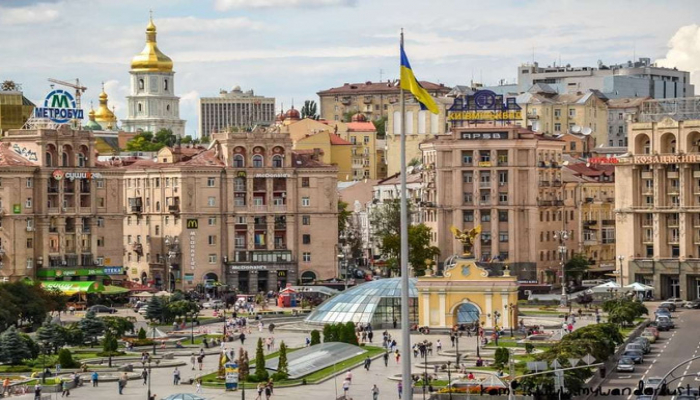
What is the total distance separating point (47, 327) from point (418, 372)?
2452 cm

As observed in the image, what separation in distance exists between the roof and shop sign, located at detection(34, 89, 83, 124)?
19.7 ft

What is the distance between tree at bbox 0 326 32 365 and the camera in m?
112

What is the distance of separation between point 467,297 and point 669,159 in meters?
39.8

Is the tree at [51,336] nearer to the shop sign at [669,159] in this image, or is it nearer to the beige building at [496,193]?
the shop sign at [669,159]

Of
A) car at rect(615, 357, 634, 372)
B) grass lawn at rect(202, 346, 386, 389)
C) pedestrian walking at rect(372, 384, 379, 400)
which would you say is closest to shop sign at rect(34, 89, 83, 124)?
grass lawn at rect(202, 346, 386, 389)

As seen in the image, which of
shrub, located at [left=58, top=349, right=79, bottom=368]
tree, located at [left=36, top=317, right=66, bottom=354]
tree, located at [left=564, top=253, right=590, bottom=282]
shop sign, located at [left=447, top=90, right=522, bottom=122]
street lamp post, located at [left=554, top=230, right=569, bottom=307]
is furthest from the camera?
tree, located at [left=564, top=253, right=590, bottom=282]

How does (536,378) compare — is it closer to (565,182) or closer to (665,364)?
(665,364)

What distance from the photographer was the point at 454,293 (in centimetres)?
13412

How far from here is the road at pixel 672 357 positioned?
326 ft

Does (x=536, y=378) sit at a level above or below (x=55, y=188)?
below

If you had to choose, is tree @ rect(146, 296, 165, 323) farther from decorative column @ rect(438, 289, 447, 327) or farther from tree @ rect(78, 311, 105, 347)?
decorative column @ rect(438, 289, 447, 327)

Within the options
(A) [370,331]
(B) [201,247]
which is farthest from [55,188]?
(A) [370,331]

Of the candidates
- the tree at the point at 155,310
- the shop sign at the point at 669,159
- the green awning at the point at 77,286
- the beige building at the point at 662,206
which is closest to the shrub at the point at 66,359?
the tree at the point at 155,310

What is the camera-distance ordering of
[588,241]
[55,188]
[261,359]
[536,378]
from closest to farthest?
[536,378]
[261,359]
[55,188]
[588,241]
